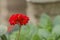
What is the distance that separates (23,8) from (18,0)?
0.08 m

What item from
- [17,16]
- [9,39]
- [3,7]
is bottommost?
[3,7]

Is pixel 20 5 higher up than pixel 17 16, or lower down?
lower down

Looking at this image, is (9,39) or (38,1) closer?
(9,39)

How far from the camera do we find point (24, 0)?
1.67 metres

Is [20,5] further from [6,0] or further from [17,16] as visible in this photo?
[17,16]

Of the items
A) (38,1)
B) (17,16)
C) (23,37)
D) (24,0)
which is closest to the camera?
(17,16)

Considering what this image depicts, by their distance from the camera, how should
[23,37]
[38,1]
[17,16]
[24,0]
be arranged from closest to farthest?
[17,16]
[23,37]
[38,1]
[24,0]

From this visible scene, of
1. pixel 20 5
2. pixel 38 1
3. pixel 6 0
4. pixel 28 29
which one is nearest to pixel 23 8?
pixel 20 5

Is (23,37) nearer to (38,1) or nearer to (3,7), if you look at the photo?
(38,1)

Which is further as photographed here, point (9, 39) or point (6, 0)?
point (6, 0)

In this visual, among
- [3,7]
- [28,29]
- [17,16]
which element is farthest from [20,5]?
[17,16]

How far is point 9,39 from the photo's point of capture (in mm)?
735

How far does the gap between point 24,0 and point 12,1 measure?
0.35ft

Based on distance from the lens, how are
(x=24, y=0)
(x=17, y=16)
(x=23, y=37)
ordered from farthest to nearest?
(x=24, y=0), (x=23, y=37), (x=17, y=16)
